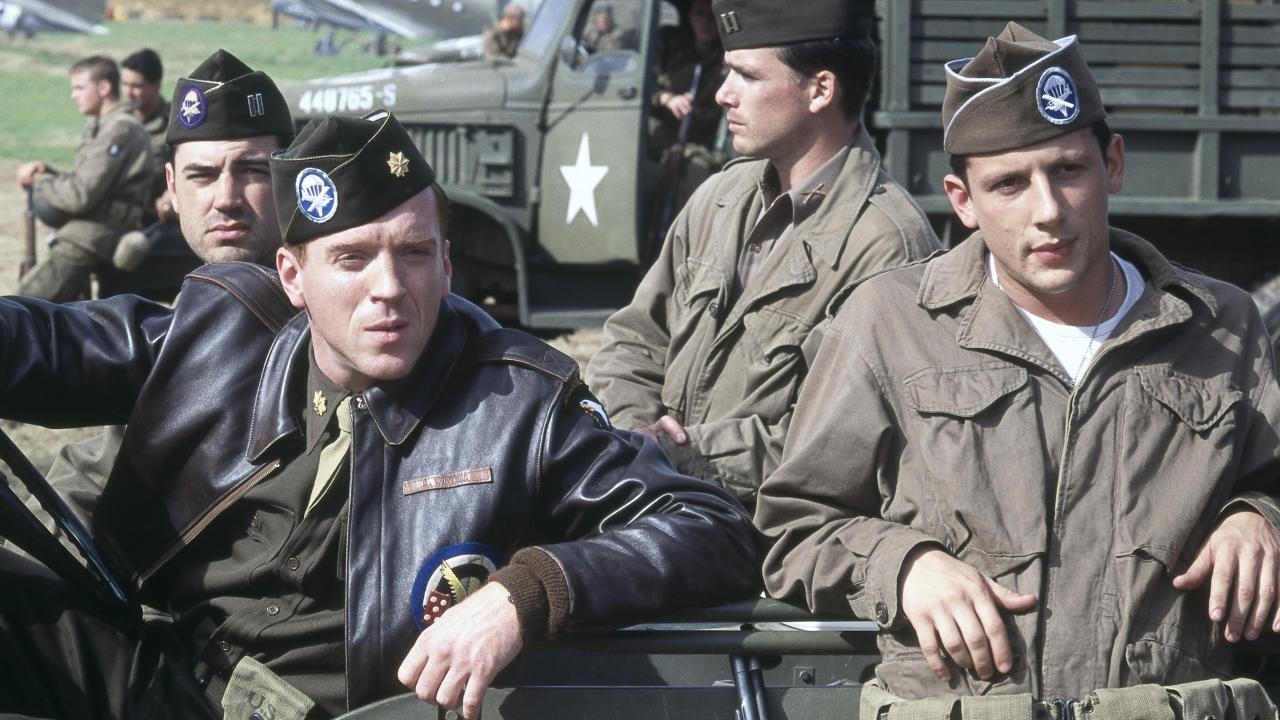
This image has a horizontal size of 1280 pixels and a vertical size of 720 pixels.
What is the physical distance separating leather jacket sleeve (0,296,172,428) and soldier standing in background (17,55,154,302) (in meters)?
6.03

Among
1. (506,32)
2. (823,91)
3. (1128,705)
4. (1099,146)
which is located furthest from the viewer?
(506,32)

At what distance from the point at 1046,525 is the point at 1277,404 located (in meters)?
0.44

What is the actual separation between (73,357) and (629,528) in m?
1.17

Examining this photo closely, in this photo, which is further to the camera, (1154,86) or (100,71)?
(100,71)

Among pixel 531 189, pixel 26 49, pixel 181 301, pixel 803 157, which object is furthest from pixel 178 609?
pixel 26 49

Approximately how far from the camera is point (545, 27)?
8.21 meters

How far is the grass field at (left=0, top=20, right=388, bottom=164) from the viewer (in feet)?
73.4

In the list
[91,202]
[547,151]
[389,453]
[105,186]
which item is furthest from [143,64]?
[389,453]

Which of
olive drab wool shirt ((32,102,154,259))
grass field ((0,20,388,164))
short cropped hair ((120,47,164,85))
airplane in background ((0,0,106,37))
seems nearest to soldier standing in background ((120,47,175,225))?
short cropped hair ((120,47,164,85))

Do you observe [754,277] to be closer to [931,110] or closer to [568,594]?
[568,594]

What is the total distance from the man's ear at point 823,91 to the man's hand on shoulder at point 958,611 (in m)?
1.78

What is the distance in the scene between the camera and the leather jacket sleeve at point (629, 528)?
2.45 metres

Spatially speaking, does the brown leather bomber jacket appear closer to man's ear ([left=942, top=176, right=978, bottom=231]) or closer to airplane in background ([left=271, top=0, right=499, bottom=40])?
man's ear ([left=942, top=176, right=978, bottom=231])

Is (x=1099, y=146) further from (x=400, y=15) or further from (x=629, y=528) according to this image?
(x=400, y=15)
